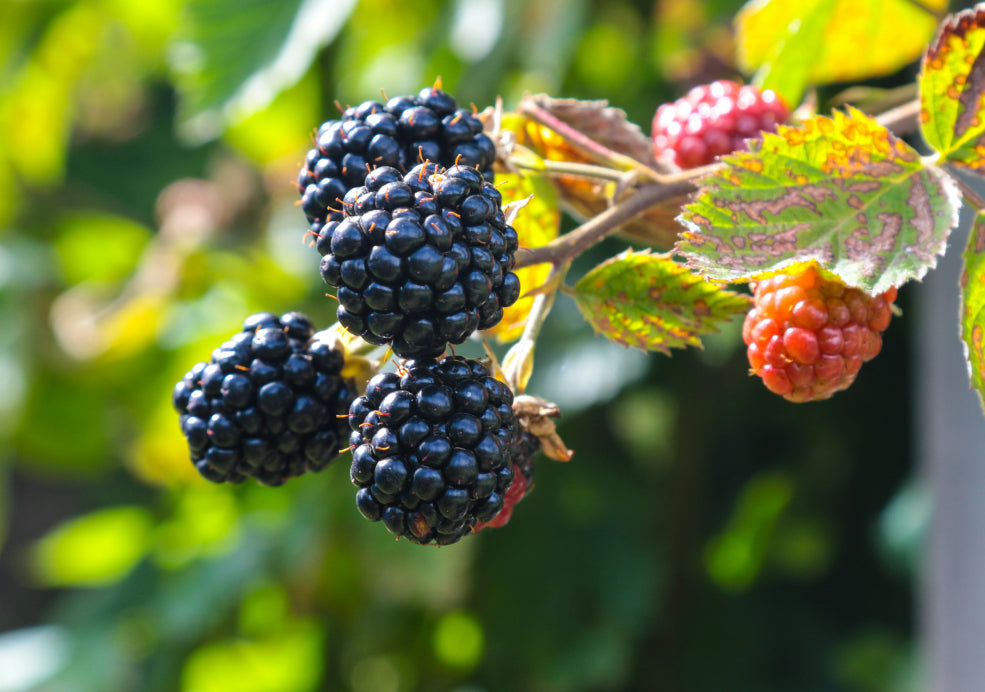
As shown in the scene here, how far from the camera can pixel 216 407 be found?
2.72 feet

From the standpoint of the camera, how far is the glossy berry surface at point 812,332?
691 mm

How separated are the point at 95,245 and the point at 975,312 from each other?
310cm

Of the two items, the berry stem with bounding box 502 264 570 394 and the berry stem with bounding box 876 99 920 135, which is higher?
the berry stem with bounding box 876 99 920 135

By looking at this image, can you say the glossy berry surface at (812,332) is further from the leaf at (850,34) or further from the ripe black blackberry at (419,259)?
the leaf at (850,34)

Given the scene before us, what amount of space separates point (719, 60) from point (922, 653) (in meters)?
1.27

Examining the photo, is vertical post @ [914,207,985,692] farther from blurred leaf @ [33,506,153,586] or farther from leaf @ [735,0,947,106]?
blurred leaf @ [33,506,153,586]

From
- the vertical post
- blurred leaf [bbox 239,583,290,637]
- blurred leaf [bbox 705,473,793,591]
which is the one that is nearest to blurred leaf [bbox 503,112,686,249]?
the vertical post

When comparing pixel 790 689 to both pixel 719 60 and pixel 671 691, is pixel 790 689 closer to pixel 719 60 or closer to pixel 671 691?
pixel 671 691

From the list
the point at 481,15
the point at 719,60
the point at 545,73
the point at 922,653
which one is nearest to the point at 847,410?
the point at 922,653

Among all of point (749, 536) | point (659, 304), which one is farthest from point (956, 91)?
point (749, 536)

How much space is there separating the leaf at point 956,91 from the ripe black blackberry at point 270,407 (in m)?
0.56

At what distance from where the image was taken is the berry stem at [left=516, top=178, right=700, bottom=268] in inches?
29.1

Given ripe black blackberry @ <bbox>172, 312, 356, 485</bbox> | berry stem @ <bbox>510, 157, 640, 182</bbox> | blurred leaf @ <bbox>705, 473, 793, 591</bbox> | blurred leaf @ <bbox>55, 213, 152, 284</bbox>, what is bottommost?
blurred leaf @ <bbox>705, 473, 793, 591</bbox>

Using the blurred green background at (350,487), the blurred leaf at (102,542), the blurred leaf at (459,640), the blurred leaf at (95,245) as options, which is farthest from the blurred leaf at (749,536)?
the blurred leaf at (95,245)
